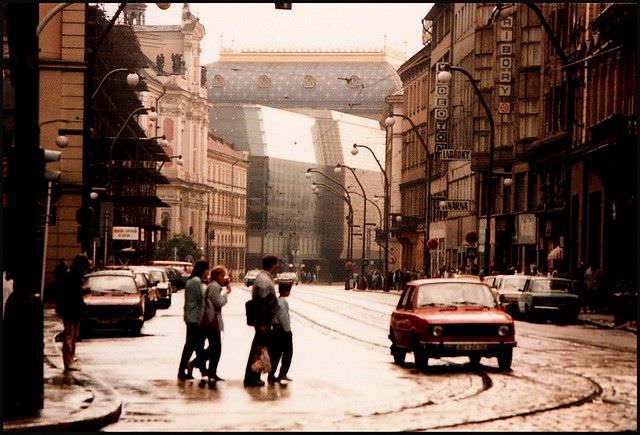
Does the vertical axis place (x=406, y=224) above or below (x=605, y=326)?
above

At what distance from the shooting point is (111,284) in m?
41.4

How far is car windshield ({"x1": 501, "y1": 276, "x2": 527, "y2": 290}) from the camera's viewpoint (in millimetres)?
52719

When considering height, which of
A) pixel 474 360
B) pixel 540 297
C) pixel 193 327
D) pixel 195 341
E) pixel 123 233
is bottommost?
pixel 474 360

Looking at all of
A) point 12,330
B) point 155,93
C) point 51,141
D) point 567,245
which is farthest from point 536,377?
point 155,93

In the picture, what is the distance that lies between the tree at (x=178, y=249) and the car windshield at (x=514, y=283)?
305 feet

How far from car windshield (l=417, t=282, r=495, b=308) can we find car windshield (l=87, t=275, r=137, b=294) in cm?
1423

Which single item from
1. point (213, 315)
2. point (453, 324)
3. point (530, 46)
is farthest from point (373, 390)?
point (530, 46)

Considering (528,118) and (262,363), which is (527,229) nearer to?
(528,118)

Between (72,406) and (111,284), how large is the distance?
2319 cm

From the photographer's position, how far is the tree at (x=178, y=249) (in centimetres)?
14862

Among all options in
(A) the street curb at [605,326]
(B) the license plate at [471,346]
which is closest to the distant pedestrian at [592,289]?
(A) the street curb at [605,326]

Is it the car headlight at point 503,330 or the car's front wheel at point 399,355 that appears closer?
the car headlight at point 503,330

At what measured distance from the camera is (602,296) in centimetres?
5709

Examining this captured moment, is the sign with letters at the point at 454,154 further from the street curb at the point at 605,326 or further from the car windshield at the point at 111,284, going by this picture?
the car windshield at the point at 111,284
